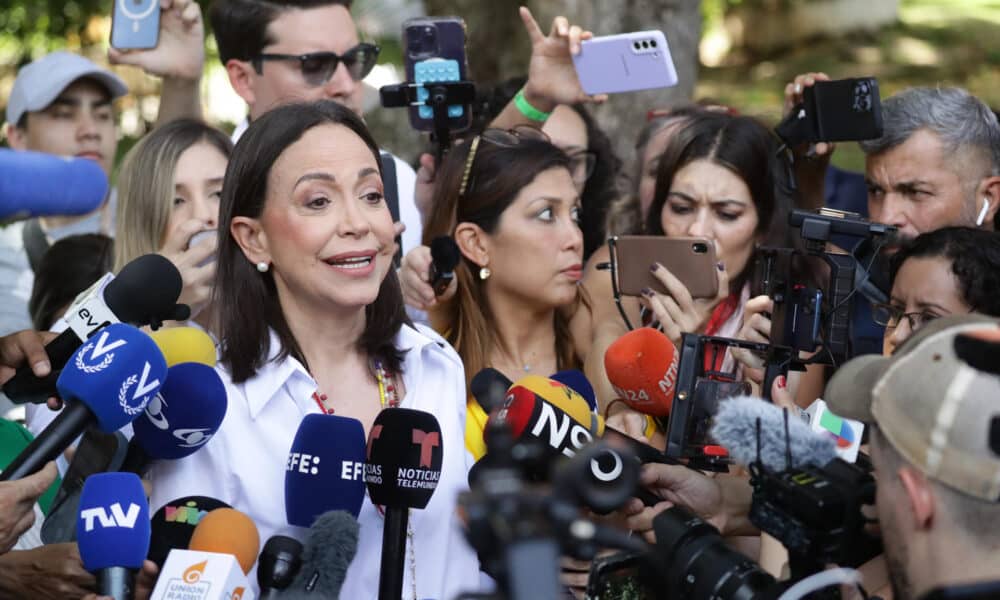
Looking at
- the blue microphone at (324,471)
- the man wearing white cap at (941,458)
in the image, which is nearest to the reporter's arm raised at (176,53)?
the blue microphone at (324,471)

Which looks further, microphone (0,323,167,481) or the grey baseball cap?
the grey baseball cap

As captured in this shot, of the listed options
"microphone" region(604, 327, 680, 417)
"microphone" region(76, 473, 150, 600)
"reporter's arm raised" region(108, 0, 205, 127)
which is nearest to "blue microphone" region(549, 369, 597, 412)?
"microphone" region(604, 327, 680, 417)

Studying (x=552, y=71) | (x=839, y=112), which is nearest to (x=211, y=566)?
(x=552, y=71)

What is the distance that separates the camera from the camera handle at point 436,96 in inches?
186

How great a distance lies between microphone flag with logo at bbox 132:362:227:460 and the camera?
3062mm

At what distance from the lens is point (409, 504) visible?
9.93 feet

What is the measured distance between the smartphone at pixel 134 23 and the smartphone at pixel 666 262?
84.8 inches

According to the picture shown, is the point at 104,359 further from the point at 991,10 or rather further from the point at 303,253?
the point at 991,10

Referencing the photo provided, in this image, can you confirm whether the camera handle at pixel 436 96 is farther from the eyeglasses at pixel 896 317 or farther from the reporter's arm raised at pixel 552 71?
the eyeglasses at pixel 896 317

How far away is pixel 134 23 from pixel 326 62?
0.79 m

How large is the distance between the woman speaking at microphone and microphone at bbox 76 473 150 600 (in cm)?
57

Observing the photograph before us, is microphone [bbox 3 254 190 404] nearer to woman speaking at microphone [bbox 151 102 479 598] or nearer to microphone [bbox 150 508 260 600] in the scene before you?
woman speaking at microphone [bbox 151 102 479 598]

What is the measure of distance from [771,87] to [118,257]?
29.9ft

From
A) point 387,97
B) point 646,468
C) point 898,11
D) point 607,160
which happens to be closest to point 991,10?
point 898,11
